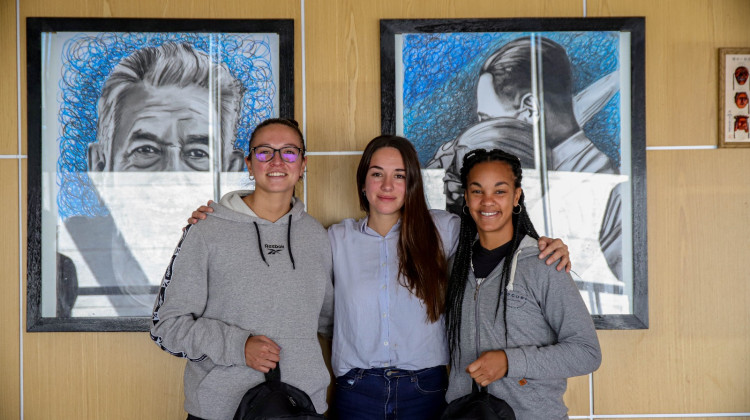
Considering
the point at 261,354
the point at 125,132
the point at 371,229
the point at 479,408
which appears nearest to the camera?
the point at 479,408

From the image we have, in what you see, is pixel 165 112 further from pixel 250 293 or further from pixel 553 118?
pixel 553 118

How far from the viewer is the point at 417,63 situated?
2674 millimetres

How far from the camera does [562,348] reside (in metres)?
1.89

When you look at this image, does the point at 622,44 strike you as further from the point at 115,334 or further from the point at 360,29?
the point at 115,334

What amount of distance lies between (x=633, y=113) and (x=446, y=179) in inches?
36.5

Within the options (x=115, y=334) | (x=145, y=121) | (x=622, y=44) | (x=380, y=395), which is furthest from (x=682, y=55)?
(x=115, y=334)

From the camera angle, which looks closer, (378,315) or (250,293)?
(250,293)

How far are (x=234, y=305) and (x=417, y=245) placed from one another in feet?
2.35

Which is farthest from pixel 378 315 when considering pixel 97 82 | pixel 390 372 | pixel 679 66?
pixel 679 66

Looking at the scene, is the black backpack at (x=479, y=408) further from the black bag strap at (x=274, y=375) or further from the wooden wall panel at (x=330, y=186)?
the wooden wall panel at (x=330, y=186)

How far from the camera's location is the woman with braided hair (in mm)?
1887

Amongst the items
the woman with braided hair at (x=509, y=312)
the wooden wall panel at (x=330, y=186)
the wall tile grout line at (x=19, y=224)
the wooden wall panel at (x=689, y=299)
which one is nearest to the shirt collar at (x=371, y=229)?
the woman with braided hair at (x=509, y=312)

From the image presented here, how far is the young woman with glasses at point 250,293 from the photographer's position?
78.4 inches

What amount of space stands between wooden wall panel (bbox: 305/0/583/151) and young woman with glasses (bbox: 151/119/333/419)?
0.49m
